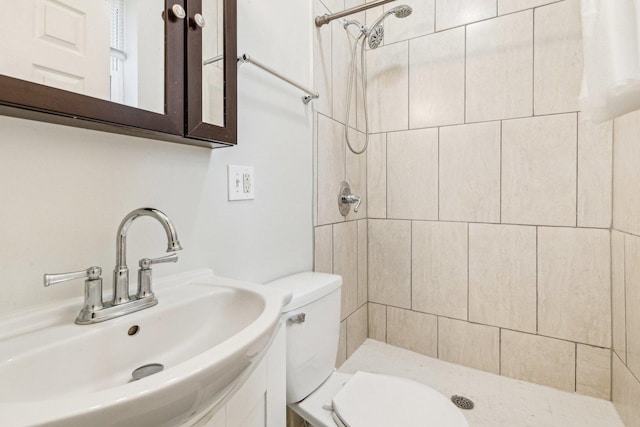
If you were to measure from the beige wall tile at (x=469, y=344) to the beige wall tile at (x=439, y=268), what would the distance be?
0.07 meters

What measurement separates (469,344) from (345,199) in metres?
0.99

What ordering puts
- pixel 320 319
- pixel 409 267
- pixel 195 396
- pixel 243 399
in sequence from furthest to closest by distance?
pixel 409 267, pixel 320 319, pixel 243 399, pixel 195 396

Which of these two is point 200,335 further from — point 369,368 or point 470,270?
point 470,270

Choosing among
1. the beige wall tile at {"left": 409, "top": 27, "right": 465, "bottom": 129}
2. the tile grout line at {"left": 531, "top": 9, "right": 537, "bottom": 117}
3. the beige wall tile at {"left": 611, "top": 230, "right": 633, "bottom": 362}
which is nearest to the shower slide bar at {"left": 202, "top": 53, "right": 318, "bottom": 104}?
the beige wall tile at {"left": 409, "top": 27, "right": 465, "bottom": 129}

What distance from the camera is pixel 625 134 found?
1201 mm

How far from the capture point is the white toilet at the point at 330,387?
938mm

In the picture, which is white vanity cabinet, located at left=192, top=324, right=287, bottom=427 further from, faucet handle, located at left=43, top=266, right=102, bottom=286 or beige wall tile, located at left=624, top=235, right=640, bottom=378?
beige wall tile, located at left=624, top=235, right=640, bottom=378

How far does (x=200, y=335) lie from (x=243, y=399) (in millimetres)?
178

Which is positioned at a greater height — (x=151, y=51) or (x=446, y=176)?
(x=151, y=51)

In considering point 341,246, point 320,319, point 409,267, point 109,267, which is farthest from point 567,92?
point 109,267

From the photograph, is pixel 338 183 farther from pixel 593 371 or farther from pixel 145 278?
pixel 593 371

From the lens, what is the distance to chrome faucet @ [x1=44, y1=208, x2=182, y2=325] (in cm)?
62

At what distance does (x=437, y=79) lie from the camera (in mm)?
1679

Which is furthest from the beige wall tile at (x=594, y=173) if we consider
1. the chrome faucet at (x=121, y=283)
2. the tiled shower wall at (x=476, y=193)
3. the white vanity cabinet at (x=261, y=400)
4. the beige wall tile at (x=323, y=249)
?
the chrome faucet at (x=121, y=283)
